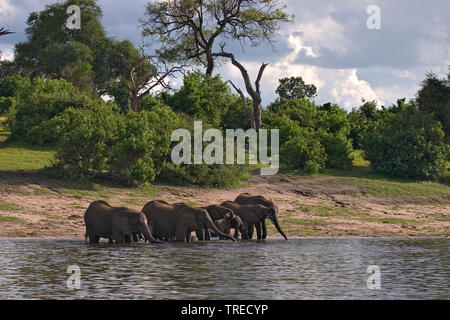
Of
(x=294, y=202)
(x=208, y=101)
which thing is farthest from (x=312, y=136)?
(x=294, y=202)

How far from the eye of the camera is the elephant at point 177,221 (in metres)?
Answer: 25.8

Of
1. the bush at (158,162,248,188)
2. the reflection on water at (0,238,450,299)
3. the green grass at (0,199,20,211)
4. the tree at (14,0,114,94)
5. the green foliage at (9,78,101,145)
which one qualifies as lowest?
the reflection on water at (0,238,450,299)

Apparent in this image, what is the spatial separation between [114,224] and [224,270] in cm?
609

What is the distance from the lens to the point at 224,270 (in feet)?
64.3

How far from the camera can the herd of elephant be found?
2472cm

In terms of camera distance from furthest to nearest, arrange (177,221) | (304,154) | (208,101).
Result: 1. (208,101)
2. (304,154)
3. (177,221)

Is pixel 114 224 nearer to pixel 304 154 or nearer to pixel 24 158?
pixel 24 158

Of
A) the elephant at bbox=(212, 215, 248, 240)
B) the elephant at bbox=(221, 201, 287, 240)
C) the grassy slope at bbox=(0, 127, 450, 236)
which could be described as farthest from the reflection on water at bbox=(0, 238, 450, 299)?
the grassy slope at bbox=(0, 127, 450, 236)

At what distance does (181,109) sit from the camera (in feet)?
165

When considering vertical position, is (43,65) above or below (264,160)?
above

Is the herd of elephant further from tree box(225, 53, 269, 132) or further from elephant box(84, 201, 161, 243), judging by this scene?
tree box(225, 53, 269, 132)
